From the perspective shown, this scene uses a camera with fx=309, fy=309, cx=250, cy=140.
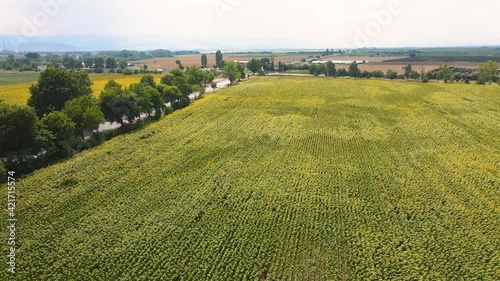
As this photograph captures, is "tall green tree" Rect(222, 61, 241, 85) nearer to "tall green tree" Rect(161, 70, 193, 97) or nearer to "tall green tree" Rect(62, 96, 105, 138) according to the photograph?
"tall green tree" Rect(161, 70, 193, 97)

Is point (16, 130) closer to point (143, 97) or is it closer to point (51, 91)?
point (51, 91)

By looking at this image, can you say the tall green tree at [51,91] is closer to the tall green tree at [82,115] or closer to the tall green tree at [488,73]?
the tall green tree at [82,115]

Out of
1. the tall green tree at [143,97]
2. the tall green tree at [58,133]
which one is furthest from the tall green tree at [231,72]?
Answer: the tall green tree at [58,133]

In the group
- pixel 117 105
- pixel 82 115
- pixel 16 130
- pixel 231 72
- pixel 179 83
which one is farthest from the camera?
pixel 231 72

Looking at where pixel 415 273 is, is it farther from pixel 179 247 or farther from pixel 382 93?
pixel 382 93

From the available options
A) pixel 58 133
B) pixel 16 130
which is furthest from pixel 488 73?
pixel 16 130

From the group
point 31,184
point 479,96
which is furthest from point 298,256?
point 479,96
